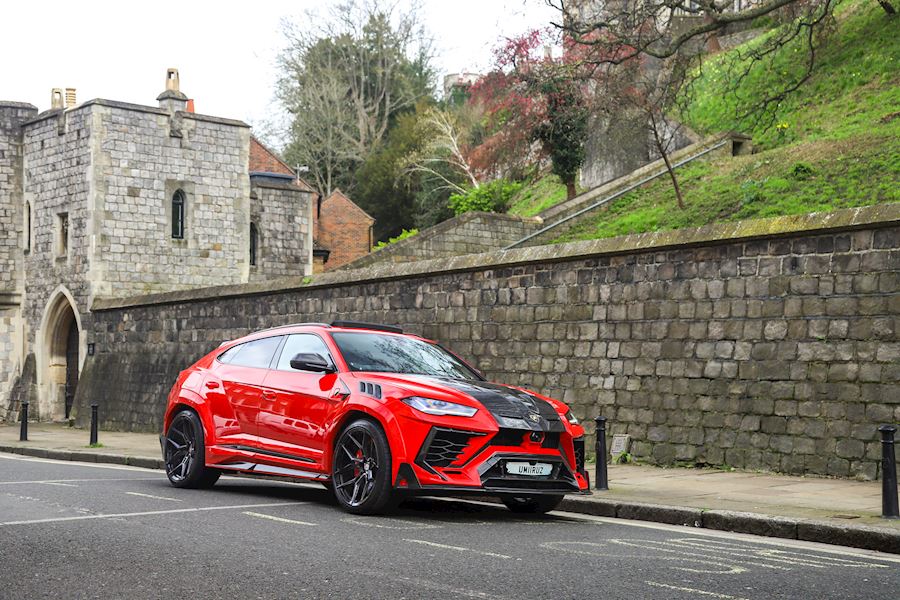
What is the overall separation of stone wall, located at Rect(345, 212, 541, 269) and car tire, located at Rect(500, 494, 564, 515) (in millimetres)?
22291

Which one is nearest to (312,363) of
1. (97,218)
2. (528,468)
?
(528,468)

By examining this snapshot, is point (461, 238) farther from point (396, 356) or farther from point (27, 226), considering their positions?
point (396, 356)

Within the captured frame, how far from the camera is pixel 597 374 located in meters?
15.1

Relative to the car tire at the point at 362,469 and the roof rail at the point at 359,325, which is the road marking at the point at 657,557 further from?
the roof rail at the point at 359,325

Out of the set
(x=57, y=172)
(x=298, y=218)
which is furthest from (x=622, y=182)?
(x=57, y=172)

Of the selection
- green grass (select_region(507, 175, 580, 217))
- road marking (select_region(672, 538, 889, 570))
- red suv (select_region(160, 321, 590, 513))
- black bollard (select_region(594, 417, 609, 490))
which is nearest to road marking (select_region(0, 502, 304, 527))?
red suv (select_region(160, 321, 590, 513))

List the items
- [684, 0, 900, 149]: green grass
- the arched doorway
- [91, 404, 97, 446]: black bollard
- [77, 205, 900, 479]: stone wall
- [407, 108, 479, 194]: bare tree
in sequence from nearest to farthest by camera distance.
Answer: [77, 205, 900, 479]: stone wall
[91, 404, 97, 446]: black bollard
[684, 0, 900, 149]: green grass
the arched doorway
[407, 108, 479, 194]: bare tree

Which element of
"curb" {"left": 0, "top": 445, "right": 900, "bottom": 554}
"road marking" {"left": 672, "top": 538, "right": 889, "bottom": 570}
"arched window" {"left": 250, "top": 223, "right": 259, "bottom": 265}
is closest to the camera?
"road marking" {"left": 672, "top": 538, "right": 889, "bottom": 570}

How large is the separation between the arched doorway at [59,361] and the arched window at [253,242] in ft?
19.2

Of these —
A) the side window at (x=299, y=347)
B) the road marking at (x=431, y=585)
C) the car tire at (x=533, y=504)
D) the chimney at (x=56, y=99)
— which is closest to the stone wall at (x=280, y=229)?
the chimney at (x=56, y=99)

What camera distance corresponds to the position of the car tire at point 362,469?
9070mm

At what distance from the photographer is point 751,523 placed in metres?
9.07

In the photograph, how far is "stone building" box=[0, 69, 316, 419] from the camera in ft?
101

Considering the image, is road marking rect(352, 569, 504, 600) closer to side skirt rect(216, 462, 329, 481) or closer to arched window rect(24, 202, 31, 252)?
side skirt rect(216, 462, 329, 481)
